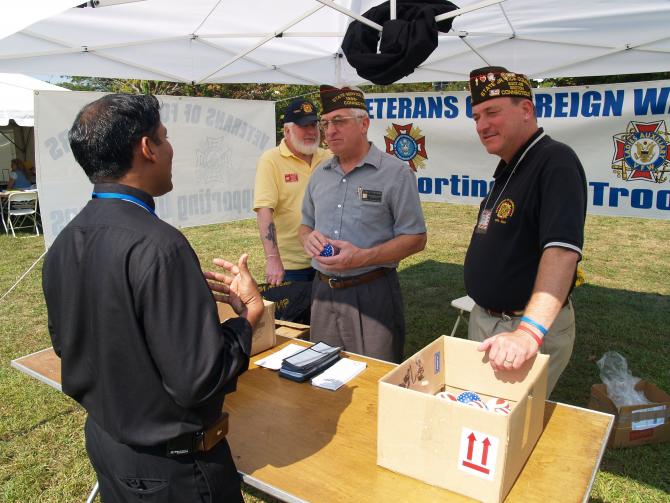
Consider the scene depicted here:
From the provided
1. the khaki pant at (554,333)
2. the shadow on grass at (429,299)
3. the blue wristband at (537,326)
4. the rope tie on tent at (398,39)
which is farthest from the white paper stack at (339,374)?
the shadow on grass at (429,299)

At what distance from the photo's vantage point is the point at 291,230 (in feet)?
11.6

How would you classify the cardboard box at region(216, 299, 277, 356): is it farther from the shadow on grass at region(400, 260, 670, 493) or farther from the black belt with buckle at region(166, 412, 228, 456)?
the shadow on grass at region(400, 260, 670, 493)

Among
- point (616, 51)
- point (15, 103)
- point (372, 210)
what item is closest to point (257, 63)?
point (372, 210)

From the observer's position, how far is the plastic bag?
3.08 m

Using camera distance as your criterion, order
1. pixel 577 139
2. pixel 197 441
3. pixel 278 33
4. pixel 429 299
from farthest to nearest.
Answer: pixel 429 299
pixel 577 139
pixel 278 33
pixel 197 441

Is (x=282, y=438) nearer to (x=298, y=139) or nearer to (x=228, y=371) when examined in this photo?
(x=228, y=371)

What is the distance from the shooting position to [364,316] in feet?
8.58

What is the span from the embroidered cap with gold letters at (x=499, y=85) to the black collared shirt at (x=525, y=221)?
184 millimetres

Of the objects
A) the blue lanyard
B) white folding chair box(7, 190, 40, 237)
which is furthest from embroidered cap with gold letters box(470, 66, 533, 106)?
white folding chair box(7, 190, 40, 237)

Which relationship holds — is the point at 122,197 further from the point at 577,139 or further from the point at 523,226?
the point at 577,139

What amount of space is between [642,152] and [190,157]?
3645mm

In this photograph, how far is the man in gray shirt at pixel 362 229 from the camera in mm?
2559

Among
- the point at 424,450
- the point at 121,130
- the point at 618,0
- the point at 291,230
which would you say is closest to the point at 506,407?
the point at 424,450

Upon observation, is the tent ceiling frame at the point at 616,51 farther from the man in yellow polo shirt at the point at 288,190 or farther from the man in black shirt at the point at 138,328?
the man in black shirt at the point at 138,328
